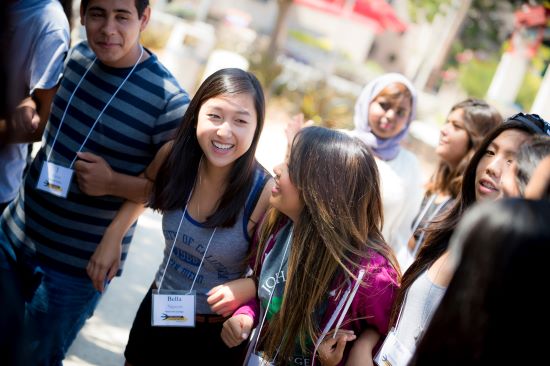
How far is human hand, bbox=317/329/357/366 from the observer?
184 centimetres

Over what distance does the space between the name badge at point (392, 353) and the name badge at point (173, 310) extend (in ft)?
2.43

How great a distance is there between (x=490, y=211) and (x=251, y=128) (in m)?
1.33

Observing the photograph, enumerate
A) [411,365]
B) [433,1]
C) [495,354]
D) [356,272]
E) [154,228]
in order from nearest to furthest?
1. [495,354]
2. [411,365]
3. [356,272]
4. [154,228]
5. [433,1]

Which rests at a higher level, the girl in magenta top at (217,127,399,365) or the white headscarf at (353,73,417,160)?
the white headscarf at (353,73,417,160)

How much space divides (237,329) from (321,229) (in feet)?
1.51

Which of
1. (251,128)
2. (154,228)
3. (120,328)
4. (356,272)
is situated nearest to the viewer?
(356,272)

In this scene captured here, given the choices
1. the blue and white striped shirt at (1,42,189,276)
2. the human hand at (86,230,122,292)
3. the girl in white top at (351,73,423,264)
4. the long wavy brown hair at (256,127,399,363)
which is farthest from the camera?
the girl in white top at (351,73,423,264)

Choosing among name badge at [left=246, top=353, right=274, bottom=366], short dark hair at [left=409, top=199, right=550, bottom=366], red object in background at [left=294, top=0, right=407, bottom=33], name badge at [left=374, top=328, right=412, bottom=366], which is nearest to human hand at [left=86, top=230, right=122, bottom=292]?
name badge at [left=246, top=353, right=274, bottom=366]

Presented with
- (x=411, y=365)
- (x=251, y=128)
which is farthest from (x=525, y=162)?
(x=251, y=128)

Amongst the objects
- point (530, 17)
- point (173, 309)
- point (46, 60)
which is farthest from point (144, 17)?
point (530, 17)

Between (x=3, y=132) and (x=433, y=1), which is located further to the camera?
(x=433, y=1)

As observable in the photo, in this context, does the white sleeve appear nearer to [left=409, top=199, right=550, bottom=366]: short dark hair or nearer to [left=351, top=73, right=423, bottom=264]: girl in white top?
[left=351, top=73, right=423, bottom=264]: girl in white top

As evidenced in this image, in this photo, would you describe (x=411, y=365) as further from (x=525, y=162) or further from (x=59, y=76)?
(x=59, y=76)

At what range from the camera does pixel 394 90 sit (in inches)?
142
